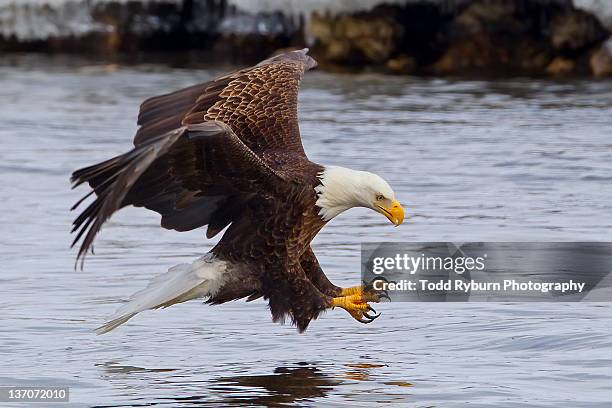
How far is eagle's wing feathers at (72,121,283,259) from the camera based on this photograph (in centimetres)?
457

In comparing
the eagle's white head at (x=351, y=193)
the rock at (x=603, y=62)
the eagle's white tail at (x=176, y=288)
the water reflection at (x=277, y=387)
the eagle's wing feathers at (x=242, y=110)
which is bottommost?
the rock at (x=603, y=62)

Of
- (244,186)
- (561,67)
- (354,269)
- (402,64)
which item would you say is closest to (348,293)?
(244,186)

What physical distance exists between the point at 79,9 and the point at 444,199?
1017 centimetres

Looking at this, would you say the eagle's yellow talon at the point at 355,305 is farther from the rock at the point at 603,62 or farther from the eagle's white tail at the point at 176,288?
the rock at the point at 603,62

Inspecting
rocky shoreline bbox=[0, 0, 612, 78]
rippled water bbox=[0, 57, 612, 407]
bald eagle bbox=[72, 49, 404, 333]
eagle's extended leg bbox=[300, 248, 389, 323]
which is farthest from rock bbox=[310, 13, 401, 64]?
eagle's extended leg bbox=[300, 248, 389, 323]

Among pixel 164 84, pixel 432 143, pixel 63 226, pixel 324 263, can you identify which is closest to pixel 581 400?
pixel 324 263

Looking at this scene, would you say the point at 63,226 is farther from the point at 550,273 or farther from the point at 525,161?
the point at 525,161

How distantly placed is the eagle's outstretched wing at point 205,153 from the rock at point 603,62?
877cm

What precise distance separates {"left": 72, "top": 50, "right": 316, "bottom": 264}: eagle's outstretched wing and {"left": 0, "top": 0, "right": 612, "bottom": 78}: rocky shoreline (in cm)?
910

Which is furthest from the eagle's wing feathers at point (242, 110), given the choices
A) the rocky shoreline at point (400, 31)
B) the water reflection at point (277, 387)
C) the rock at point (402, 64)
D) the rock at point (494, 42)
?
the rock at point (402, 64)

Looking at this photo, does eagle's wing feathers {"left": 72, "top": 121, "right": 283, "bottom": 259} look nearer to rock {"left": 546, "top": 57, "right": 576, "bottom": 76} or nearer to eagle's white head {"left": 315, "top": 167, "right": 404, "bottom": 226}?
eagle's white head {"left": 315, "top": 167, "right": 404, "bottom": 226}

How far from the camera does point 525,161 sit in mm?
10164

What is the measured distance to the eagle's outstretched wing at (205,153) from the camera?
463cm

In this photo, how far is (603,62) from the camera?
15.0 m
